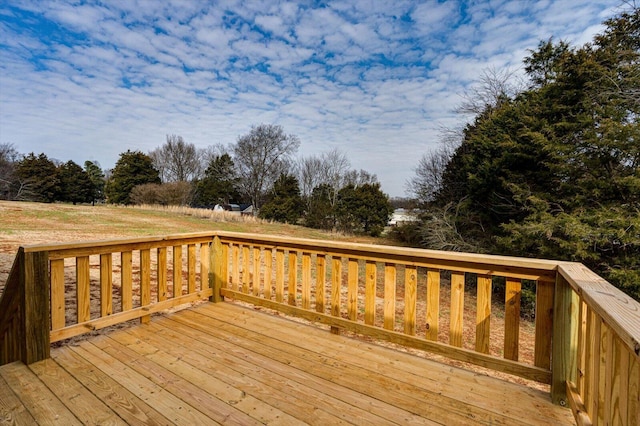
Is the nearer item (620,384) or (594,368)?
(620,384)

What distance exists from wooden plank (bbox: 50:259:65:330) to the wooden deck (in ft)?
0.78

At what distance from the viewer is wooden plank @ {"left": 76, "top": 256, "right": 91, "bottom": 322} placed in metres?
2.40

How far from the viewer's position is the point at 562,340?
1.76 metres

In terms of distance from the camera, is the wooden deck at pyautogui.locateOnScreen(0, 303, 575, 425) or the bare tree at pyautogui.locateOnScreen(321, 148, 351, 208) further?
the bare tree at pyautogui.locateOnScreen(321, 148, 351, 208)

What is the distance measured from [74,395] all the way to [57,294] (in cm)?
90

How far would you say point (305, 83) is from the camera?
9766 mm

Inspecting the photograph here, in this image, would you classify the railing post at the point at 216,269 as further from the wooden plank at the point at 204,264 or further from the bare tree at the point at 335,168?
the bare tree at the point at 335,168

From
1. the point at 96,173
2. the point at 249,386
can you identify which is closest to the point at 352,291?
the point at 249,386

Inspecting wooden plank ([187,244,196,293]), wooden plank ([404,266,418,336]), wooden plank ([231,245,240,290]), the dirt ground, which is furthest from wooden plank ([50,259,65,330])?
wooden plank ([404,266,418,336])

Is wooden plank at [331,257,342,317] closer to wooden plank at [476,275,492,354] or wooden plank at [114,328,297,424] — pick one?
wooden plank at [114,328,297,424]

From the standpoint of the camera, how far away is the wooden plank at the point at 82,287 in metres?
2.40

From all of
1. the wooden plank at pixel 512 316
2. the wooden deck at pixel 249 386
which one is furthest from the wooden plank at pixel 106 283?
the wooden plank at pixel 512 316

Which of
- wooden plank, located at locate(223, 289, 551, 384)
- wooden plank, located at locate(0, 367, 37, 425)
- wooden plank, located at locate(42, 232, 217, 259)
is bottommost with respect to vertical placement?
wooden plank, located at locate(0, 367, 37, 425)

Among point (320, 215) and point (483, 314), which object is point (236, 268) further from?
point (320, 215)
